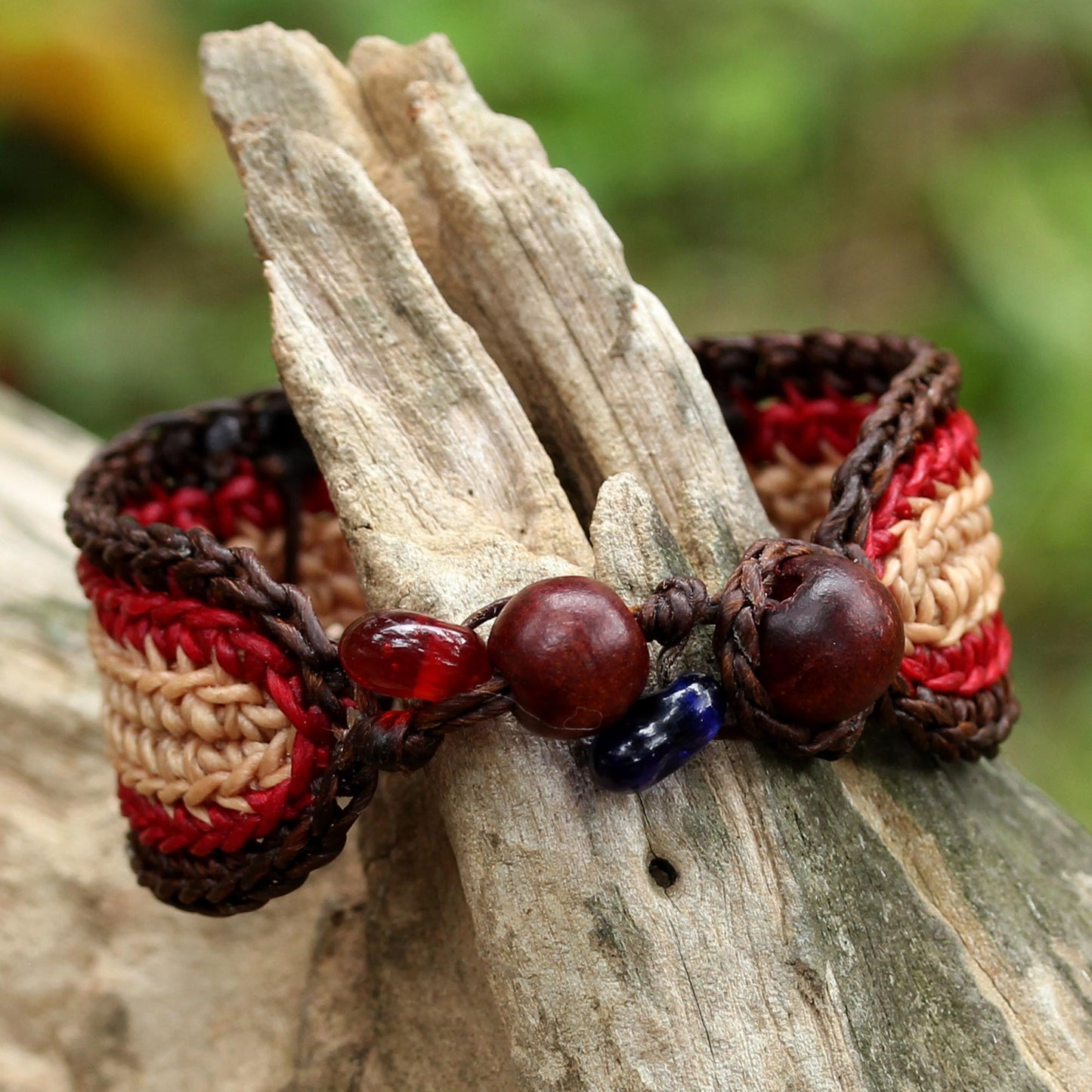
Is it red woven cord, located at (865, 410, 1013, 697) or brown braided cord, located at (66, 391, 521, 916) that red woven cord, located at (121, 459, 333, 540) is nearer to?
brown braided cord, located at (66, 391, 521, 916)

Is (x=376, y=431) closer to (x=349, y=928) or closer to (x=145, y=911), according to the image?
(x=349, y=928)

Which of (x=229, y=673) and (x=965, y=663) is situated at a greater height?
(x=965, y=663)

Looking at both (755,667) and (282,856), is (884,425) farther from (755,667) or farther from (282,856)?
(282,856)

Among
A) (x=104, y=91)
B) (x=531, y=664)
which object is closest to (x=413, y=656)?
(x=531, y=664)

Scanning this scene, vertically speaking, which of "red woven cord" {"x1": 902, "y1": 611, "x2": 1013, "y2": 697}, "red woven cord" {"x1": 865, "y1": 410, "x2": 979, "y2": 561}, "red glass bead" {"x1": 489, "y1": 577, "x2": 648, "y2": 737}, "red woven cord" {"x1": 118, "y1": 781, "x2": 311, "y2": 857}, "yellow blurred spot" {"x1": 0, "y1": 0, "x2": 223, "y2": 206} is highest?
"red woven cord" {"x1": 865, "y1": 410, "x2": 979, "y2": 561}

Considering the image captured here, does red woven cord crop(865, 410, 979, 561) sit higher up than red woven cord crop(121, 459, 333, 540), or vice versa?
red woven cord crop(865, 410, 979, 561)

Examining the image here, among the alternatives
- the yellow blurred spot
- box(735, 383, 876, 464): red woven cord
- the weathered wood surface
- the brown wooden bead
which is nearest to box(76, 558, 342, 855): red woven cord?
the weathered wood surface

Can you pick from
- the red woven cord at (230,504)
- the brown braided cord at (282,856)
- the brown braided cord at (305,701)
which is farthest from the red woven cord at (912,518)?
the red woven cord at (230,504)
